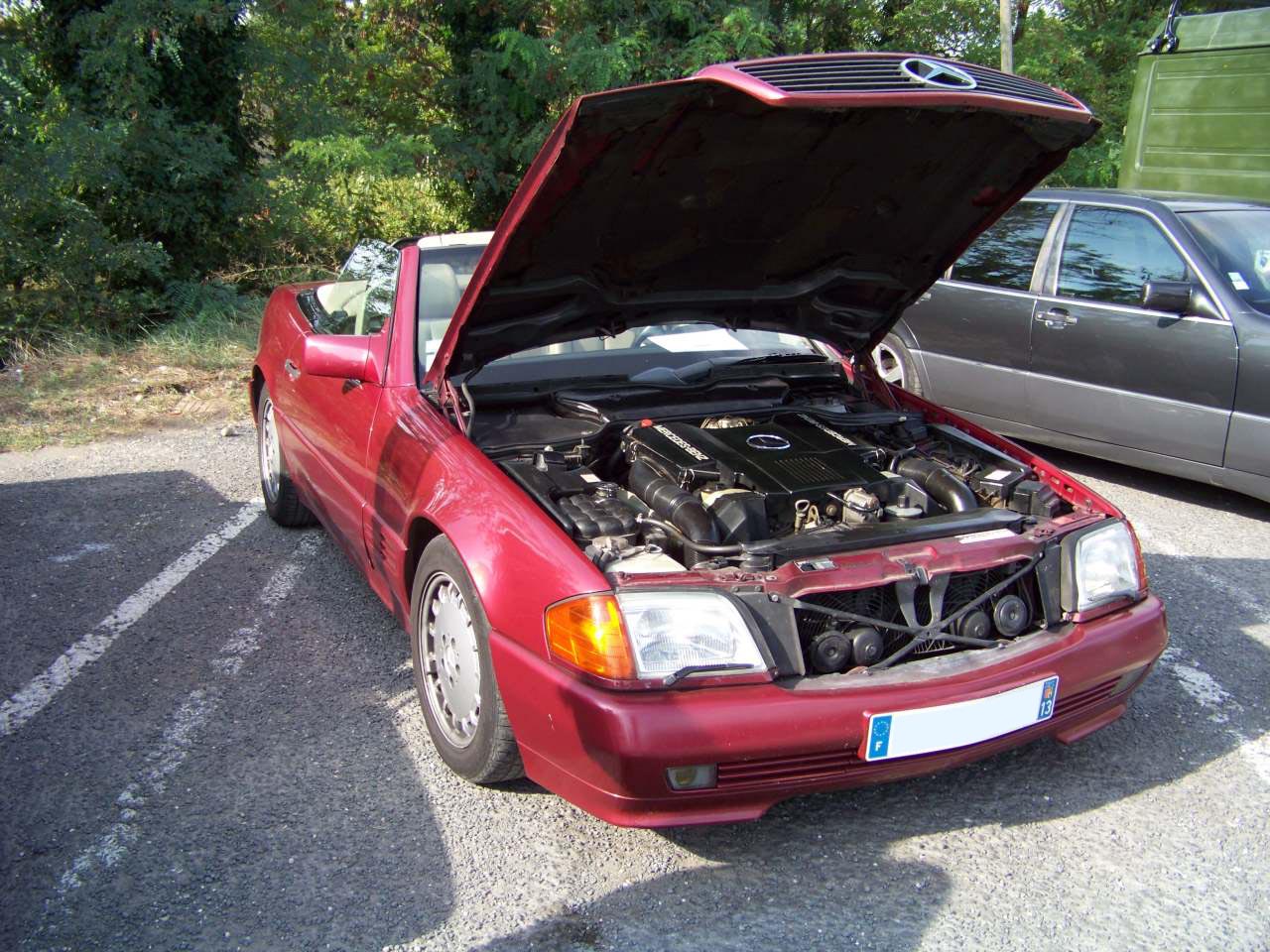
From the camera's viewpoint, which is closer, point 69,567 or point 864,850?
point 864,850

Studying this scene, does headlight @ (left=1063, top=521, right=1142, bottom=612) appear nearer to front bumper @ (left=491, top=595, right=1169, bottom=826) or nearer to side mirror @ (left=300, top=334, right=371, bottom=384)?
front bumper @ (left=491, top=595, right=1169, bottom=826)

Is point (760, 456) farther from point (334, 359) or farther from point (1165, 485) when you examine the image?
point (1165, 485)

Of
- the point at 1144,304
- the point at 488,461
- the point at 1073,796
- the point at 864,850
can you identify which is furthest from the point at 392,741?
the point at 1144,304

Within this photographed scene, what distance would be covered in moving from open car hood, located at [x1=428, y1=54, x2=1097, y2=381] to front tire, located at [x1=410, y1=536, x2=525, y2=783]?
2.55ft

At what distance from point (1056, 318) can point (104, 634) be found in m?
4.89

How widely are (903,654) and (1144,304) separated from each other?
3.57 meters

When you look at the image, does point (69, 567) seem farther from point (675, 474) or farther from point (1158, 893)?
point (1158, 893)

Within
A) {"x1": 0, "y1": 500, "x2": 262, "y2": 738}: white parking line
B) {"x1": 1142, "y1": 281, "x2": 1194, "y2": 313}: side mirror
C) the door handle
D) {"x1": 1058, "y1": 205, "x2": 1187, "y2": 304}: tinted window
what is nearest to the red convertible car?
{"x1": 0, "y1": 500, "x2": 262, "y2": 738}: white parking line

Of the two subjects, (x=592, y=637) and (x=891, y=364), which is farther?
(x=891, y=364)

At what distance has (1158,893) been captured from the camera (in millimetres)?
2543

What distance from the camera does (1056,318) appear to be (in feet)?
19.0

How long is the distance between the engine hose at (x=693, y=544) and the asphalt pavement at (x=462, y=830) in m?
0.73

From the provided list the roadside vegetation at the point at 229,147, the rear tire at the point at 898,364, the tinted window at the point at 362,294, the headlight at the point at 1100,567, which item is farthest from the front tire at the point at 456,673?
the roadside vegetation at the point at 229,147

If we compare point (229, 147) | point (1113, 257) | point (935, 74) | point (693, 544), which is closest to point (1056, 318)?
point (1113, 257)
